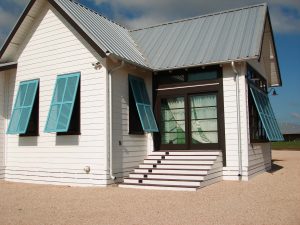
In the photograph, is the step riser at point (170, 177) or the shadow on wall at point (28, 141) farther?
the shadow on wall at point (28, 141)

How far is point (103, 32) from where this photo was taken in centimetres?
1289

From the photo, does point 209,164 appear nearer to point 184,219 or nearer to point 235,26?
point 184,219

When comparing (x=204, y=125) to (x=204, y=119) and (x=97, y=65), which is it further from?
(x=97, y=65)

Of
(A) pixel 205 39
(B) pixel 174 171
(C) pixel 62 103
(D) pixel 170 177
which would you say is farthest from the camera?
(A) pixel 205 39

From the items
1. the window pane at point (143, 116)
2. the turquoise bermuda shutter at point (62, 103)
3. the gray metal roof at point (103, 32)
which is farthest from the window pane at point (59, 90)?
the window pane at point (143, 116)

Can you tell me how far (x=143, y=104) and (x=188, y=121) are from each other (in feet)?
5.57

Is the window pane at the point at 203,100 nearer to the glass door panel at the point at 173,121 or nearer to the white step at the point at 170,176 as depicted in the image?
the glass door panel at the point at 173,121

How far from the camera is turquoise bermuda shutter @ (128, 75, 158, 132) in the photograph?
492 inches

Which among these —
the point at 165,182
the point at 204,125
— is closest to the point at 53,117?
the point at 165,182

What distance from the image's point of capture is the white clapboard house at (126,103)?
11438mm

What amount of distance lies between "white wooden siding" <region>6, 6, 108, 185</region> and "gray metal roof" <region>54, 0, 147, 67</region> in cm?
57

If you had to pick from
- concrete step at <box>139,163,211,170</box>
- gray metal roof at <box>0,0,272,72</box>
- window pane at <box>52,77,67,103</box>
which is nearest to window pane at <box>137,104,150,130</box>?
concrete step at <box>139,163,211,170</box>

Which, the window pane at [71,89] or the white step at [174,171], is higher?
the window pane at [71,89]

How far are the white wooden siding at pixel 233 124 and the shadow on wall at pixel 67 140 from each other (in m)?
4.87
